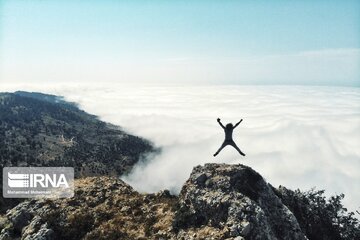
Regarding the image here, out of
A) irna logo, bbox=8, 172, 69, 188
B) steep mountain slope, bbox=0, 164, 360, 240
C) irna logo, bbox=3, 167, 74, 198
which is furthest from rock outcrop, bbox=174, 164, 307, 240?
irna logo, bbox=8, 172, 69, 188

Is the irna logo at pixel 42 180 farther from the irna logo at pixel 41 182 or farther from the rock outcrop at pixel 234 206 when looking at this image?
the rock outcrop at pixel 234 206

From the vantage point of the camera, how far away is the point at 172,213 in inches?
1740

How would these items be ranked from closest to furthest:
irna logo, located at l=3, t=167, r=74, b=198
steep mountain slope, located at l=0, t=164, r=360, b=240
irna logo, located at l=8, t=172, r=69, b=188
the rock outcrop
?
the rock outcrop → steep mountain slope, located at l=0, t=164, r=360, b=240 → irna logo, located at l=3, t=167, r=74, b=198 → irna logo, located at l=8, t=172, r=69, b=188

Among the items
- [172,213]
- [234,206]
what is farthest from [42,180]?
[234,206]

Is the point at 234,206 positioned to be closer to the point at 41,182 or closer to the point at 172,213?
the point at 172,213

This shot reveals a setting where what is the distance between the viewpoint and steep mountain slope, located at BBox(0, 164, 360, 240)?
3809cm

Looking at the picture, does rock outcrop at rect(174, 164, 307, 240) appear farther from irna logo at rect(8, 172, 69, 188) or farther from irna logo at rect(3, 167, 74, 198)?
irna logo at rect(8, 172, 69, 188)

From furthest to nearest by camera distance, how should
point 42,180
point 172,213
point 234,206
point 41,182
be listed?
point 42,180 < point 41,182 < point 172,213 < point 234,206

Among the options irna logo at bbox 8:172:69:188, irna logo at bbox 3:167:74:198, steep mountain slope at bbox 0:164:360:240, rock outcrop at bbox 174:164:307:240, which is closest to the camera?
rock outcrop at bbox 174:164:307:240

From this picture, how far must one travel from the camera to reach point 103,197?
167ft

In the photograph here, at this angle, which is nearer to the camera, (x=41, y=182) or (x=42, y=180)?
(x=41, y=182)

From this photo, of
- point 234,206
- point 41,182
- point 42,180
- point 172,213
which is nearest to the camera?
point 234,206

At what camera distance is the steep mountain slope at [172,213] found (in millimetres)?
38094

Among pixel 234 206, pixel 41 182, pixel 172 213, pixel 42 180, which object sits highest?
pixel 234 206
